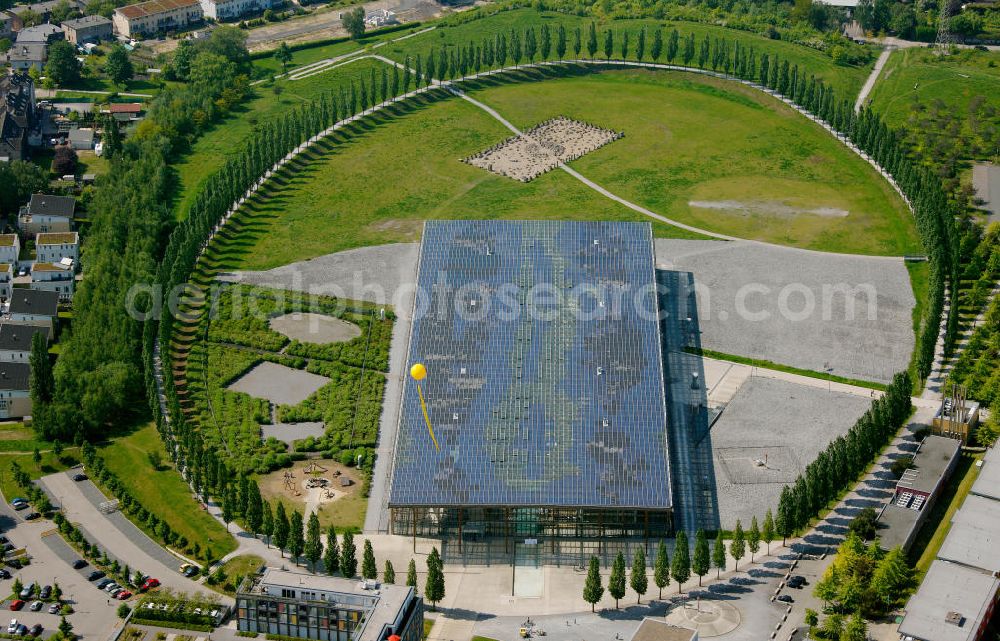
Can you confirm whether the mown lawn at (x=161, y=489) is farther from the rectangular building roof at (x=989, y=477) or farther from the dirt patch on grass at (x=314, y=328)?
the rectangular building roof at (x=989, y=477)

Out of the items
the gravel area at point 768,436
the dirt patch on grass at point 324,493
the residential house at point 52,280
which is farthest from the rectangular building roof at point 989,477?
the residential house at point 52,280

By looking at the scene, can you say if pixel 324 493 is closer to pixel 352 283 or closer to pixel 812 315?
pixel 352 283

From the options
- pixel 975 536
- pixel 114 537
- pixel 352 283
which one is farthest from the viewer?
pixel 352 283

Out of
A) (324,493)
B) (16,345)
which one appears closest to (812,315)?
(324,493)

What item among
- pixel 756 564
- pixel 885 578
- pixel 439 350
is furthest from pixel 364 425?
pixel 885 578

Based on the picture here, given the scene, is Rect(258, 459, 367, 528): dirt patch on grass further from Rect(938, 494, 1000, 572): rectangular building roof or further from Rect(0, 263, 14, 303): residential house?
Rect(938, 494, 1000, 572): rectangular building roof

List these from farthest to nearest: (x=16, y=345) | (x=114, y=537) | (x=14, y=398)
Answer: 1. (x=16, y=345)
2. (x=14, y=398)
3. (x=114, y=537)

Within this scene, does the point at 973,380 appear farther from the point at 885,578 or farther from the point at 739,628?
the point at 739,628
